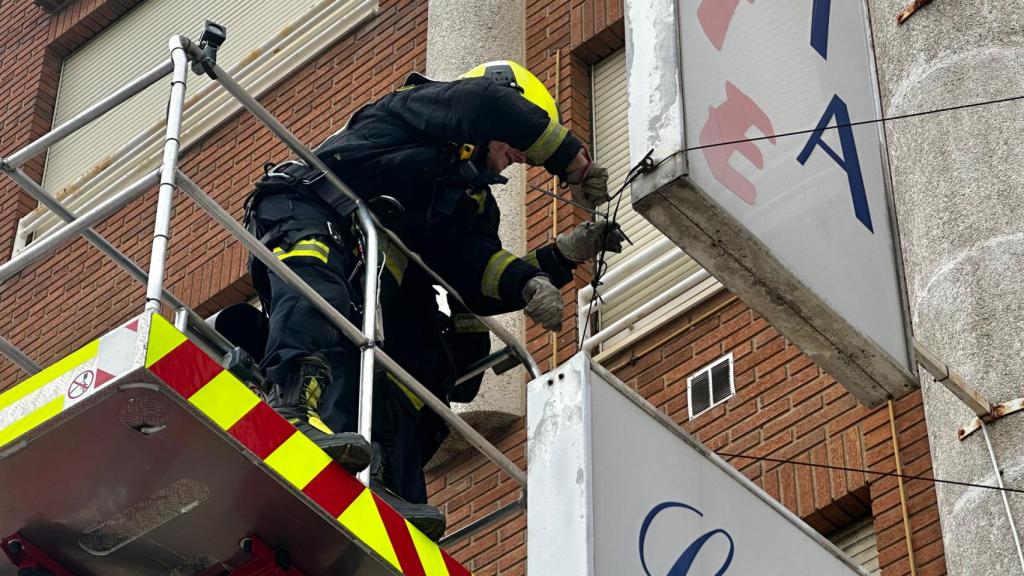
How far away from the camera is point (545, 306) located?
25.5 ft

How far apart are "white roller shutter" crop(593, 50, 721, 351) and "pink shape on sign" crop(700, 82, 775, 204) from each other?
4168mm

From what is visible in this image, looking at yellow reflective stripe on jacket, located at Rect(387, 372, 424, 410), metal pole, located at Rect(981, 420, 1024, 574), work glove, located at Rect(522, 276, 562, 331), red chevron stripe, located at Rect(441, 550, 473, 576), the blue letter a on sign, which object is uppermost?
work glove, located at Rect(522, 276, 562, 331)

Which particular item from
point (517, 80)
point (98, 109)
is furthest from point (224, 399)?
point (517, 80)

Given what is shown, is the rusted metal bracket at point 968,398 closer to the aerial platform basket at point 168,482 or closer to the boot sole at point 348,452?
the aerial platform basket at point 168,482

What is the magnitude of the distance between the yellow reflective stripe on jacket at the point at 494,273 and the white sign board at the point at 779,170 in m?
1.73

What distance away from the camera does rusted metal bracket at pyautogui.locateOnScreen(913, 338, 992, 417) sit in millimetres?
6895

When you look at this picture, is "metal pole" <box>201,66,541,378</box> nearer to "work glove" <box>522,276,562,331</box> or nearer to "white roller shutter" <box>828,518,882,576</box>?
"work glove" <box>522,276,562,331</box>

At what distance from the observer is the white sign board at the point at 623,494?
5.34 meters

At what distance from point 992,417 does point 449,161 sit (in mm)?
2250

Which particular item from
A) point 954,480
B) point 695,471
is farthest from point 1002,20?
point 695,471

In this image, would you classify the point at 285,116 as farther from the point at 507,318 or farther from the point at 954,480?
the point at 954,480

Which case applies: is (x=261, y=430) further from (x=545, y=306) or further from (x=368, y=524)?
(x=545, y=306)

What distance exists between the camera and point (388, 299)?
7809mm

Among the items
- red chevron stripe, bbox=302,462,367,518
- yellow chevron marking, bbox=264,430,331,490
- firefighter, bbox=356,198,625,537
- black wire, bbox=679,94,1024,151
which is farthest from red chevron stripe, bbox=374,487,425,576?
black wire, bbox=679,94,1024,151
